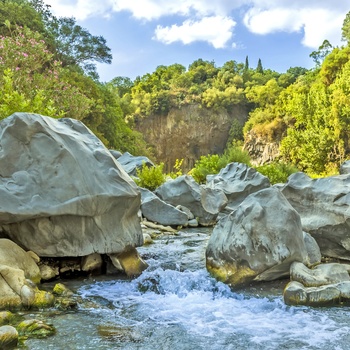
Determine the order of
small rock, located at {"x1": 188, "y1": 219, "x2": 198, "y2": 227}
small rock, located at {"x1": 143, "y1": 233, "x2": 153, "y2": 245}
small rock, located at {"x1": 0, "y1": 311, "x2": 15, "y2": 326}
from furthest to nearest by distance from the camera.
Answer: small rock, located at {"x1": 188, "y1": 219, "x2": 198, "y2": 227} → small rock, located at {"x1": 143, "y1": 233, "x2": 153, "y2": 245} → small rock, located at {"x1": 0, "y1": 311, "x2": 15, "y2": 326}

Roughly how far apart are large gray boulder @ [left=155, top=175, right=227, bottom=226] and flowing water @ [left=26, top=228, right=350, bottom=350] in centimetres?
529

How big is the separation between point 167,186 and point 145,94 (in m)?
31.6

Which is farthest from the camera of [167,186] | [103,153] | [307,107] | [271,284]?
[307,107]

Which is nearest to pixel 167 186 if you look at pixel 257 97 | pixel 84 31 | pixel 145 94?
pixel 84 31

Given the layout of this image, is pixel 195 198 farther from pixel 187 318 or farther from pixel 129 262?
pixel 187 318

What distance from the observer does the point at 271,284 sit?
5676 millimetres

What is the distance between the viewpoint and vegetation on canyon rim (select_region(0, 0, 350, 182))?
14002 mm

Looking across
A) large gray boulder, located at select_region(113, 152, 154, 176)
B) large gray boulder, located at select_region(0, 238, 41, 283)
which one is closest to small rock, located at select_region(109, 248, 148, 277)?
large gray boulder, located at select_region(0, 238, 41, 283)

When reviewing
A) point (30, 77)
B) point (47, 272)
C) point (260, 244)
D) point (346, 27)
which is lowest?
point (47, 272)

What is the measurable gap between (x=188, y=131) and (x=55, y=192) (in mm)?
37033

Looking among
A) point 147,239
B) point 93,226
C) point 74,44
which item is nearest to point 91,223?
point 93,226

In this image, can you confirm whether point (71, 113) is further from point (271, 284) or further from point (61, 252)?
point (271, 284)

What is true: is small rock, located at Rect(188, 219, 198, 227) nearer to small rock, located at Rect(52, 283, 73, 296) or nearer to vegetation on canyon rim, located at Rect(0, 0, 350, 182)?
vegetation on canyon rim, located at Rect(0, 0, 350, 182)

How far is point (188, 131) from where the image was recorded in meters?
42.2
